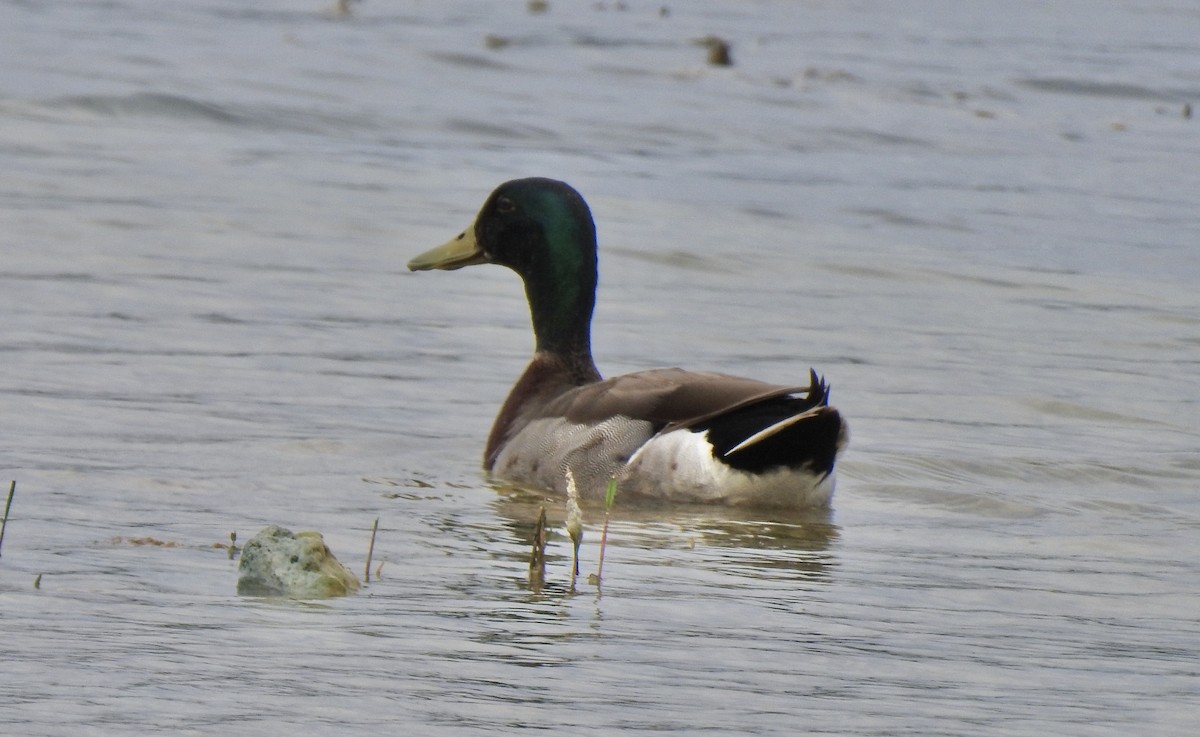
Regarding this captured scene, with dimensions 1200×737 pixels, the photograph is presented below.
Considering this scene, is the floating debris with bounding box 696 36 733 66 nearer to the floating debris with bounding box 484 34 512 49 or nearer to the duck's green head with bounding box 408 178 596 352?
the floating debris with bounding box 484 34 512 49

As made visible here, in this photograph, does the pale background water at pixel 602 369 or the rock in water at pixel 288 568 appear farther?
the rock in water at pixel 288 568

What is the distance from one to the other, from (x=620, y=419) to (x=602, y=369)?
104 inches

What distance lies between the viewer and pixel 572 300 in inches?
346

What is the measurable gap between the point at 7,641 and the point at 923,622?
84.6 inches

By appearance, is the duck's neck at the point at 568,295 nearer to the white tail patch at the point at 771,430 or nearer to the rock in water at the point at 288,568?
the white tail patch at the point at 771,430

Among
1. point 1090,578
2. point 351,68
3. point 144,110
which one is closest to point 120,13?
point 351,68

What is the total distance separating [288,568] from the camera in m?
5.09

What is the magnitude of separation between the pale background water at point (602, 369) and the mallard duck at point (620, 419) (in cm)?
18

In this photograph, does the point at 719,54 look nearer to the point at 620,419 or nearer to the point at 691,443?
the point at 620,419

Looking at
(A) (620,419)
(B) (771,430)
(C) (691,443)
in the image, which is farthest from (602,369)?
(B) (771,430)

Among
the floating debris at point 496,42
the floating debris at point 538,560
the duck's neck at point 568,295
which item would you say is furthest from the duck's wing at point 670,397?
the floating debris at point 496,42

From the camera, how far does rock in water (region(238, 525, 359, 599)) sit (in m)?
5.07

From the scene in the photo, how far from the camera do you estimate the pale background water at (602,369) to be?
14.8ft

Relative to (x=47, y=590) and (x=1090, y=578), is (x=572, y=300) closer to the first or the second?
(x=1090, y=578)
